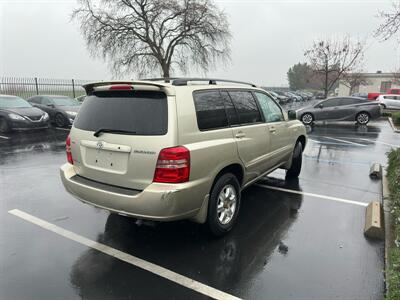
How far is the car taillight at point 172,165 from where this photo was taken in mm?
3035

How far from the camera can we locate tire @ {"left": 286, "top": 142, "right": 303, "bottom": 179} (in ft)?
20.1

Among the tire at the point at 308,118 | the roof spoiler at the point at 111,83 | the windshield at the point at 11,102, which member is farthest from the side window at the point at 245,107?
the tire at the point at 308,118

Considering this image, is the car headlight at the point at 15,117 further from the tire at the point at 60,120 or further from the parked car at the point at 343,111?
the parked car at the point at 343,111

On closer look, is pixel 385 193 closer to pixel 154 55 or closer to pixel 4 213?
pixel 4 213

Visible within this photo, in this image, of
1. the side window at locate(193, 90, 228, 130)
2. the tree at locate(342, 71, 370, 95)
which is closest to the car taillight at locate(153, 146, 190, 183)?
the side window at locate(193, 90, 228, 130)

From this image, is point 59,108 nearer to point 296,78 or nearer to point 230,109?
point 230,109

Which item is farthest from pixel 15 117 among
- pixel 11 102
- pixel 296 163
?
pixel 296 163

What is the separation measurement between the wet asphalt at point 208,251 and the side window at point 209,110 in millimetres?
1308

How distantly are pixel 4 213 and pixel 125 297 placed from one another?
2.83 m

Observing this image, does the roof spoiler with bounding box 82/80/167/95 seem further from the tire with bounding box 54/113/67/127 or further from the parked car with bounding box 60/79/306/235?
the tire with bounding box 54/113/67/127

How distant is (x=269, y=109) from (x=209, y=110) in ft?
5.74

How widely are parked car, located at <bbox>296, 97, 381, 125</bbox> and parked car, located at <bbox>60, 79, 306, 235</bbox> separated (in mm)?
13109

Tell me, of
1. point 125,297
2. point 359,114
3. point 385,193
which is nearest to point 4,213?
point 125,297

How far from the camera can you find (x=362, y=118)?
1627cm
